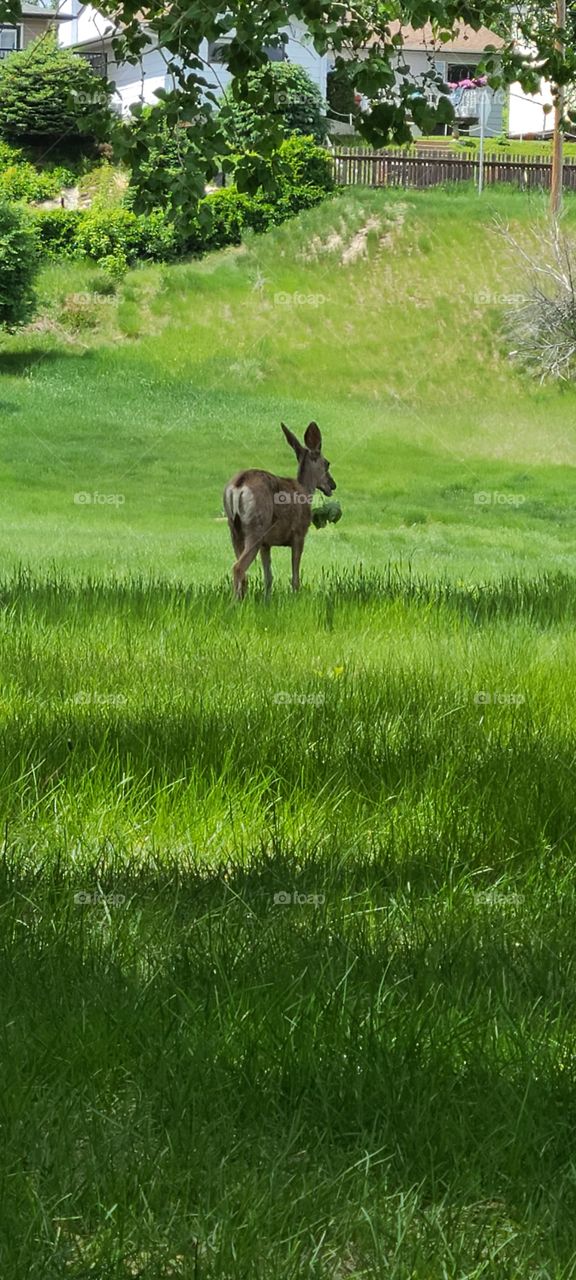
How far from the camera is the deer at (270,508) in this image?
→ 1270 centimetres

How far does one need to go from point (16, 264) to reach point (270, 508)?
873 inches

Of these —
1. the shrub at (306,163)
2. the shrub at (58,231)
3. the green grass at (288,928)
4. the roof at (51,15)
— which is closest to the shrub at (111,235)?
the shrub at (58,231)

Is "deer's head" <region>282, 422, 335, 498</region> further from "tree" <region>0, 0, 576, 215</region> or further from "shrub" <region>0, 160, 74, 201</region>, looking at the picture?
"shrub" <region>0, 160, 74, 201</region>

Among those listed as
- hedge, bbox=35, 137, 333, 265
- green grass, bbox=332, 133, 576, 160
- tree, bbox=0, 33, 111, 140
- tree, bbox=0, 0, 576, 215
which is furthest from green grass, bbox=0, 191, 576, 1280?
green grass, bbox=332, 133, 576, 160

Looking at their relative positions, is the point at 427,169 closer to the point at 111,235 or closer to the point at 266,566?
the point at 111,235

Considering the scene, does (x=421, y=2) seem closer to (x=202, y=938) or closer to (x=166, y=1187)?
(x=202, y=938)

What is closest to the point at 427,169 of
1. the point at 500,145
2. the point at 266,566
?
the point at 500,145

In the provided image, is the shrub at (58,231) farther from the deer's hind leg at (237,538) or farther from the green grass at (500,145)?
the green grass at (500,145)

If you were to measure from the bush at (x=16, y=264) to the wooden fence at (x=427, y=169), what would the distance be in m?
16.6

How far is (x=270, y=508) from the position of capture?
42.1 ft

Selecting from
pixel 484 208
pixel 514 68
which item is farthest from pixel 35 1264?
pixel 484 208

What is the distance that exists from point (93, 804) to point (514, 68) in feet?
28.0

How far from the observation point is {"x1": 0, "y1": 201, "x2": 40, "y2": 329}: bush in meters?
32.8

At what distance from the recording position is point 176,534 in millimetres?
21406
